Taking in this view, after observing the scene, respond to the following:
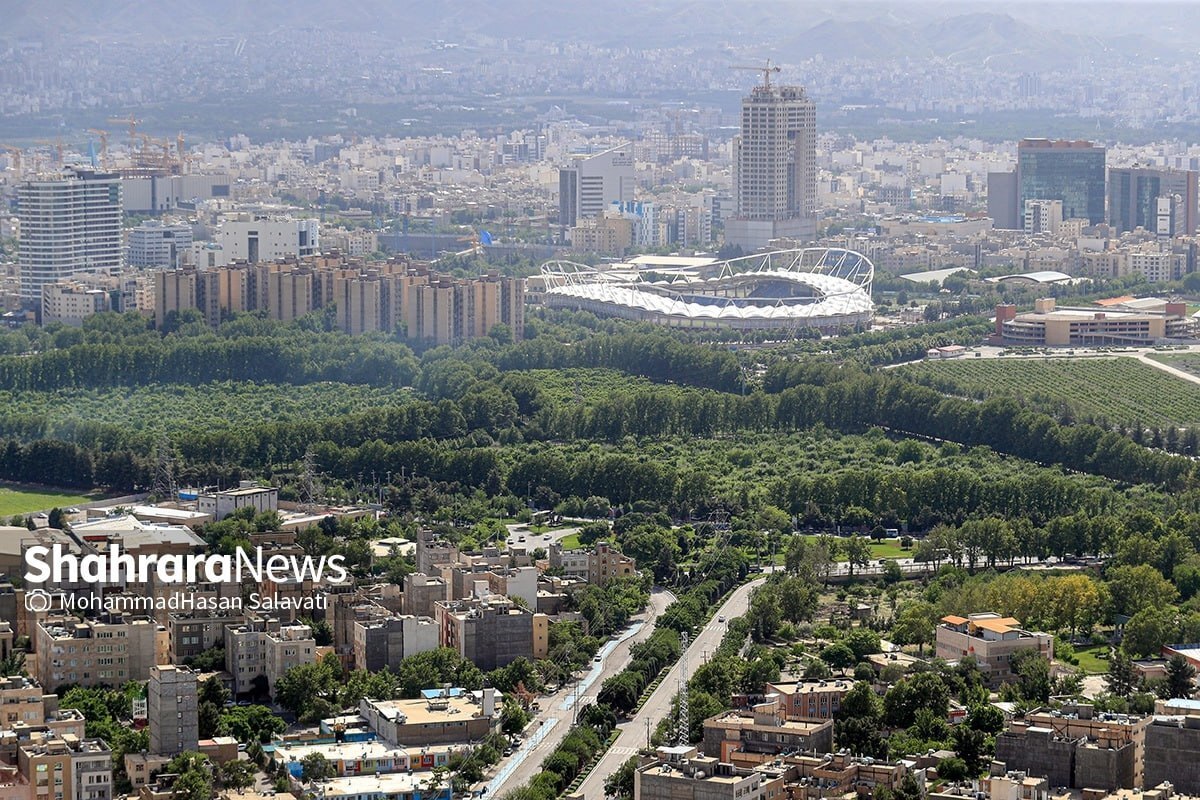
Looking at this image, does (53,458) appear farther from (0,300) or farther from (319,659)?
(0,300)

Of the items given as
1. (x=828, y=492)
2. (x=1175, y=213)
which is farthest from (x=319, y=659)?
(x=1175, y=213)

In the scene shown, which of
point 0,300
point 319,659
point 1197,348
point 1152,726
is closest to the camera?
point 1152,726

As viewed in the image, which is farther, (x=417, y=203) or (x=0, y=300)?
(x=417, y=203)

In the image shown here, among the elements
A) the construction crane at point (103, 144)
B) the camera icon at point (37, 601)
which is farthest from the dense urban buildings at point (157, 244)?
the camera icon at point (37, 601)

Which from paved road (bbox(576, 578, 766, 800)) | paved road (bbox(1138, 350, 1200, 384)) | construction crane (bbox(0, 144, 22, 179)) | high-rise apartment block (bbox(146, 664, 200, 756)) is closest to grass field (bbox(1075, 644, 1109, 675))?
paved road (bbox(576, 578, 766, 800))

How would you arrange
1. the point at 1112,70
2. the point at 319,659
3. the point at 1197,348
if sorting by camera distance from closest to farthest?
the point at 319,659 < the point at 1197,348 < the point at 1112,70

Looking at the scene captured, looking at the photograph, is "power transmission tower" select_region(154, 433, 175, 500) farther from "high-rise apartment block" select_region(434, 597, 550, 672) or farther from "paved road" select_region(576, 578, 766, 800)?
"high-rise apartment block" select_region(434, 597, 550, 672)

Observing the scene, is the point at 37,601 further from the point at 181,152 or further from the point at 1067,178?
the point at 181,152
